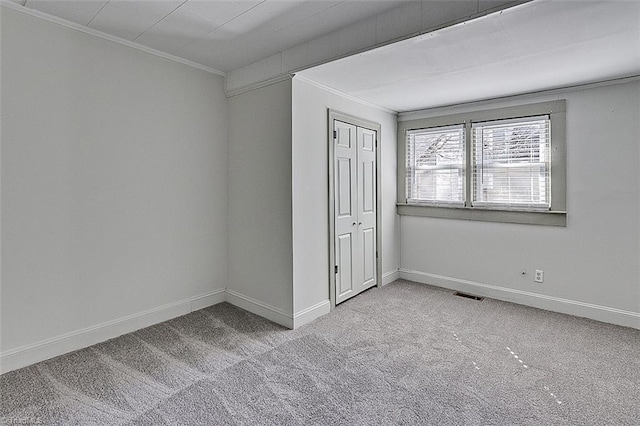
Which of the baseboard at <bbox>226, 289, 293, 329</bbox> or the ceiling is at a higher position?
the ceiling

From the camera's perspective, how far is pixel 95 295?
2.85m

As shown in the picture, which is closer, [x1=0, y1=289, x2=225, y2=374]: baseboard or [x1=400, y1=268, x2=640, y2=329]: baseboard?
[x1=0, y1=289, x2=225, y2=374]: baseboard

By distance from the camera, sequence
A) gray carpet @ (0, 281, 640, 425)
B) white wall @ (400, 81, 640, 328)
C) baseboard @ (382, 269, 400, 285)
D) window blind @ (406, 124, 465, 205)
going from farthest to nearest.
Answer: baseboard @ (382, 269, 400, 285) → window blind @ (406, 124, 465, 205) → white wall @ (400, 81, 640, 328) → gray carpet @ (0, 281, 640, 425)

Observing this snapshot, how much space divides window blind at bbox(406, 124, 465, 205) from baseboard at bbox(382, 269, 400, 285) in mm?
1036

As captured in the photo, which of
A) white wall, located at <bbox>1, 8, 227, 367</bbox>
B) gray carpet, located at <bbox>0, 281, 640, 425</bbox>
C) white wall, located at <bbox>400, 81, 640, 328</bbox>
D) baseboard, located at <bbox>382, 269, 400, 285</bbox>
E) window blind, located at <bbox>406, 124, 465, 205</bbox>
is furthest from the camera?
baseboard, located at <bbox>382, 269, 400, 285</bbox>

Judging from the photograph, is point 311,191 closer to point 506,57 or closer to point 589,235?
point 506,57

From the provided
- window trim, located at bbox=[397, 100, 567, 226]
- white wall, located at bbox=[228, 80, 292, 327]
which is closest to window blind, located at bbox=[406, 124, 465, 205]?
window trim, located at bbox=[397, 100, 567, 226]

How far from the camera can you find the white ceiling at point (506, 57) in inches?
82.7

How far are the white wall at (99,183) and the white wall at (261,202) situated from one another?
231mm

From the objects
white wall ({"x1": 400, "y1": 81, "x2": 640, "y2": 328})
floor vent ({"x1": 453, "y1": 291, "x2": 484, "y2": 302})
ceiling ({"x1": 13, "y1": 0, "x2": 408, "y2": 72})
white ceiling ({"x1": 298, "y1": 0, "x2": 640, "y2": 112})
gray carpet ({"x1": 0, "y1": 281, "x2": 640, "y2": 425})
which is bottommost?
gray carpet ({"x1": 0, "y1": 281, "x2": 640, "y2": 425})

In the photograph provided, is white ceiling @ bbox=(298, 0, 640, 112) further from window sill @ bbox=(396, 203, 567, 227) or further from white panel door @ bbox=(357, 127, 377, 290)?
window sill @ bbox=(396, 203, 567, 227)

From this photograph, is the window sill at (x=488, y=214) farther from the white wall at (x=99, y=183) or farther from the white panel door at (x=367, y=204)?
the white wall at (x=99, y=183)

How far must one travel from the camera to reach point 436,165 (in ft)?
14.8

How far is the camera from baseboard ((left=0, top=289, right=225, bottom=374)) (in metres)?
2.46
